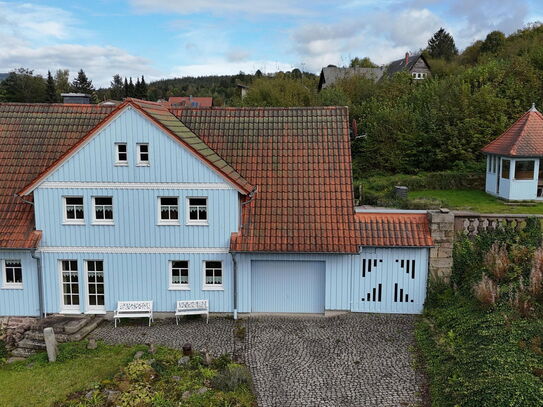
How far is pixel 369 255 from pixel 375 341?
3.25 meters

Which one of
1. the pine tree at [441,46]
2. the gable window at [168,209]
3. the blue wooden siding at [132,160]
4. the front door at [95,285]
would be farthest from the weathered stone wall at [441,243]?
the pine tree at [441,46]

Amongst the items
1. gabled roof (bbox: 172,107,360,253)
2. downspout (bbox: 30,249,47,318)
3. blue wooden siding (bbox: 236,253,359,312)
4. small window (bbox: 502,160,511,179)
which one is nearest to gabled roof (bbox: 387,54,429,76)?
small window (bbox: 502,160,511,179)

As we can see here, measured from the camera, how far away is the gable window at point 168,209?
17.4 metres

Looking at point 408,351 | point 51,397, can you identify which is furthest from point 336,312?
point 51,397

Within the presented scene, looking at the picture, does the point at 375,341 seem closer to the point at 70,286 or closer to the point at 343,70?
the point at 70,286

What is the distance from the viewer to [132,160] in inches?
672

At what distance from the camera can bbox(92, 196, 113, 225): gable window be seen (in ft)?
57.0

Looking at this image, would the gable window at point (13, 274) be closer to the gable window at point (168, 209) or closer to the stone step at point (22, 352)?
the stone step at point (22, 352)

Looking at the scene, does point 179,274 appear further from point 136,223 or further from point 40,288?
point 40,288

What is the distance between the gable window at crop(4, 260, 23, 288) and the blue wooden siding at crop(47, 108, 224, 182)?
11.4 feet

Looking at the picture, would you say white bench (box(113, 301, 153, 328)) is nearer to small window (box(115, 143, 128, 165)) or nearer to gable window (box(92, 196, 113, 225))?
gable window (box(92, 196, 113, 225))

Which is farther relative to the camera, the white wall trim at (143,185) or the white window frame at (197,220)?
the white window frame at (197,220)

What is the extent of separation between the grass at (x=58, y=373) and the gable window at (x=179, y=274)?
126 inches

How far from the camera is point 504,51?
52656 millimetres
